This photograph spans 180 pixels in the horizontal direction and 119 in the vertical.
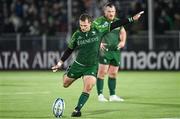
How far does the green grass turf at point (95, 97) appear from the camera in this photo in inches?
564

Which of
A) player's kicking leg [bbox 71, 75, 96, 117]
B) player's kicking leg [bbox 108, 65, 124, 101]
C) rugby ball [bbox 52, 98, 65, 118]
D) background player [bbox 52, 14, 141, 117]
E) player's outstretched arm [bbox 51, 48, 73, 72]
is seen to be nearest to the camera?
rugby ball [bbox 52, 98, 65, 118]

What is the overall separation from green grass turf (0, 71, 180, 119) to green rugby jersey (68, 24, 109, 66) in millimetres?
1048

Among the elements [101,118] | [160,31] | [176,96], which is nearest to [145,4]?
[160,31]

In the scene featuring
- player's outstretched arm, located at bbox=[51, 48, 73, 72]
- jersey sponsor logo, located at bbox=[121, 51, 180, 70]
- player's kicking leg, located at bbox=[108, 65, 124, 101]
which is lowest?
jersey sponsor logo, located at bbox=[121, 51, 180, 70]

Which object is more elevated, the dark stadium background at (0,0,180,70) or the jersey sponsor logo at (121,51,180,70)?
the dark stadium background at (0,0,180,70)

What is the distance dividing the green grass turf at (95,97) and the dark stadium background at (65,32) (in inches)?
98.3

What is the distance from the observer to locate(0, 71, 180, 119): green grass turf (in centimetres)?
1432

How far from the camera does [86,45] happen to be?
14398mm

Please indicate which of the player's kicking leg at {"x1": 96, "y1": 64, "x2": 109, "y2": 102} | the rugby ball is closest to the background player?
the rugby ball

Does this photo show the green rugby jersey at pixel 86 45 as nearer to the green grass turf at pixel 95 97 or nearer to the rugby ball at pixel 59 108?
the green grass turf at pixel 95 97

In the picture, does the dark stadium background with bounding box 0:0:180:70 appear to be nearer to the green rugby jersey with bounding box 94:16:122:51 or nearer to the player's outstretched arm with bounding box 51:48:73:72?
the green rugby jersey with bounding box 94:16:122:51

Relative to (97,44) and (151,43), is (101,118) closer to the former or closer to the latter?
(97,44)

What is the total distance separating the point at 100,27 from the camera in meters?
15.4

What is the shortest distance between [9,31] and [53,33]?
2046 millimetres
